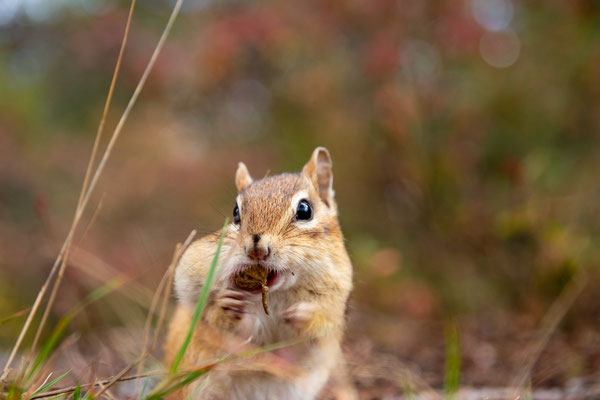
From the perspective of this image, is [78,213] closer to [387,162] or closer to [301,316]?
[301,316]

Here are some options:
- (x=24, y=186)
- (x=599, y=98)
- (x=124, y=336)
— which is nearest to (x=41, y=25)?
(x=24, y=186)

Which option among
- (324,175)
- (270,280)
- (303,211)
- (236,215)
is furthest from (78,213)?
(324,175)

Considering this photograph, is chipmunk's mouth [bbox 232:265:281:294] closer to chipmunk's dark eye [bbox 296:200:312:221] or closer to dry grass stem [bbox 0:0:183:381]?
chipmunk's dark eye [bbox 296:200:312:221]

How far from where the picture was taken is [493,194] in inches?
203

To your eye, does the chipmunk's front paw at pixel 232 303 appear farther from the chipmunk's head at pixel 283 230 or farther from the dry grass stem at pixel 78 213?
the dry grass stem at pixel 78 213

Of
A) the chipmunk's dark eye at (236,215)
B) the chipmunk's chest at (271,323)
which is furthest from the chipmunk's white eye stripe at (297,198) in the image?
the chipmunk's chest at (271,323)

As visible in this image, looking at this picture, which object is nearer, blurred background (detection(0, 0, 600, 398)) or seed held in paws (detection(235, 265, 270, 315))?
seed held in paws (detection(235, 265, 270, 315))

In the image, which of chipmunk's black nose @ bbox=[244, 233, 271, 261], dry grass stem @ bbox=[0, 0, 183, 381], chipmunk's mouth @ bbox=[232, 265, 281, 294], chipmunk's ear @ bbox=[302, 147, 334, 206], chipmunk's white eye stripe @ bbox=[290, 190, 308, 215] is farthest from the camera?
chipmunk's ear @ bbox=[302, 147, 334, 206]

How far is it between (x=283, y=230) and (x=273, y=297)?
24cm

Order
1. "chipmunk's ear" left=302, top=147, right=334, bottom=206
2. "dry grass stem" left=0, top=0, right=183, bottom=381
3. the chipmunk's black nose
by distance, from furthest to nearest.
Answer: "chipmunk's ear" left=302, top=147, right=334, bottom=206
the chipmunk's black nose
"dry grass stem" left=0, top=0, right=183, bottom=381

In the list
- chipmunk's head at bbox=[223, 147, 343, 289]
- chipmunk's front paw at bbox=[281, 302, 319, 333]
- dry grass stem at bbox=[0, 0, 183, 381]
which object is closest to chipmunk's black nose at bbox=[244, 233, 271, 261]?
chipmunk's head at bbox=[223, 147, 343, 289]

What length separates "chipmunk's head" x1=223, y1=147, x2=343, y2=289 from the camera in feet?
5.75

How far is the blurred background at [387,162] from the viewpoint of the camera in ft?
12.3

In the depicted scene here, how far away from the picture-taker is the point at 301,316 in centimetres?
180
